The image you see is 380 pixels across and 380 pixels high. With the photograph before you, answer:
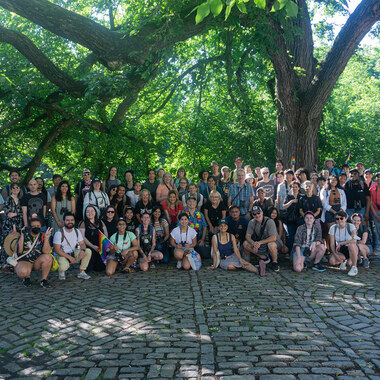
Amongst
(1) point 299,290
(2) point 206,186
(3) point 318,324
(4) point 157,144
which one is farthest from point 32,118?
(3) point 318,324

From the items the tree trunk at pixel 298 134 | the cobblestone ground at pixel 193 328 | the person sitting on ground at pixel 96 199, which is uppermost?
the tree trunk at pixel 298 134

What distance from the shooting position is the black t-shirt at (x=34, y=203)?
30.0 ft

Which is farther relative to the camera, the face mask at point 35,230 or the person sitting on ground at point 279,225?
the person sitting on ground at point 279,225

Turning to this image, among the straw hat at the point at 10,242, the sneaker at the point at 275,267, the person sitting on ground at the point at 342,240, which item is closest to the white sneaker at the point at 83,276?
the straw hat at the point at 10,242

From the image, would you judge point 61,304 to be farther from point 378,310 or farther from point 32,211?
point 378,310

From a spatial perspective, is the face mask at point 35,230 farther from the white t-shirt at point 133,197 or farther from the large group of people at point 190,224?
the white t-shirt at point 133,197

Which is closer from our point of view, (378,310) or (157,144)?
(378,310)

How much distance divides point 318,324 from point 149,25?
29.8ft

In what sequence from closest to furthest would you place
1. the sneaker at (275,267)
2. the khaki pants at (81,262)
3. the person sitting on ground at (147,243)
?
1. the khaki pants at (81,262)
2. the sneaker at (275,267)
3. the person sitting on ground at (147,243)

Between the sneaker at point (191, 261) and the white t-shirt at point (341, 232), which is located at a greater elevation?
the white t-shirt at point (341, 232)

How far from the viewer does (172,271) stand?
8961 mm

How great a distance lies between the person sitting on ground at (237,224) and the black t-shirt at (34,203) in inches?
172

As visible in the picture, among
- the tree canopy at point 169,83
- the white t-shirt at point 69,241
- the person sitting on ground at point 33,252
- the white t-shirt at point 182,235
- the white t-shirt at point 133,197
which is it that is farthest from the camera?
the tree canopy at point 169,83

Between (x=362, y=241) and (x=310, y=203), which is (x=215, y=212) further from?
(x=362, y=241)
